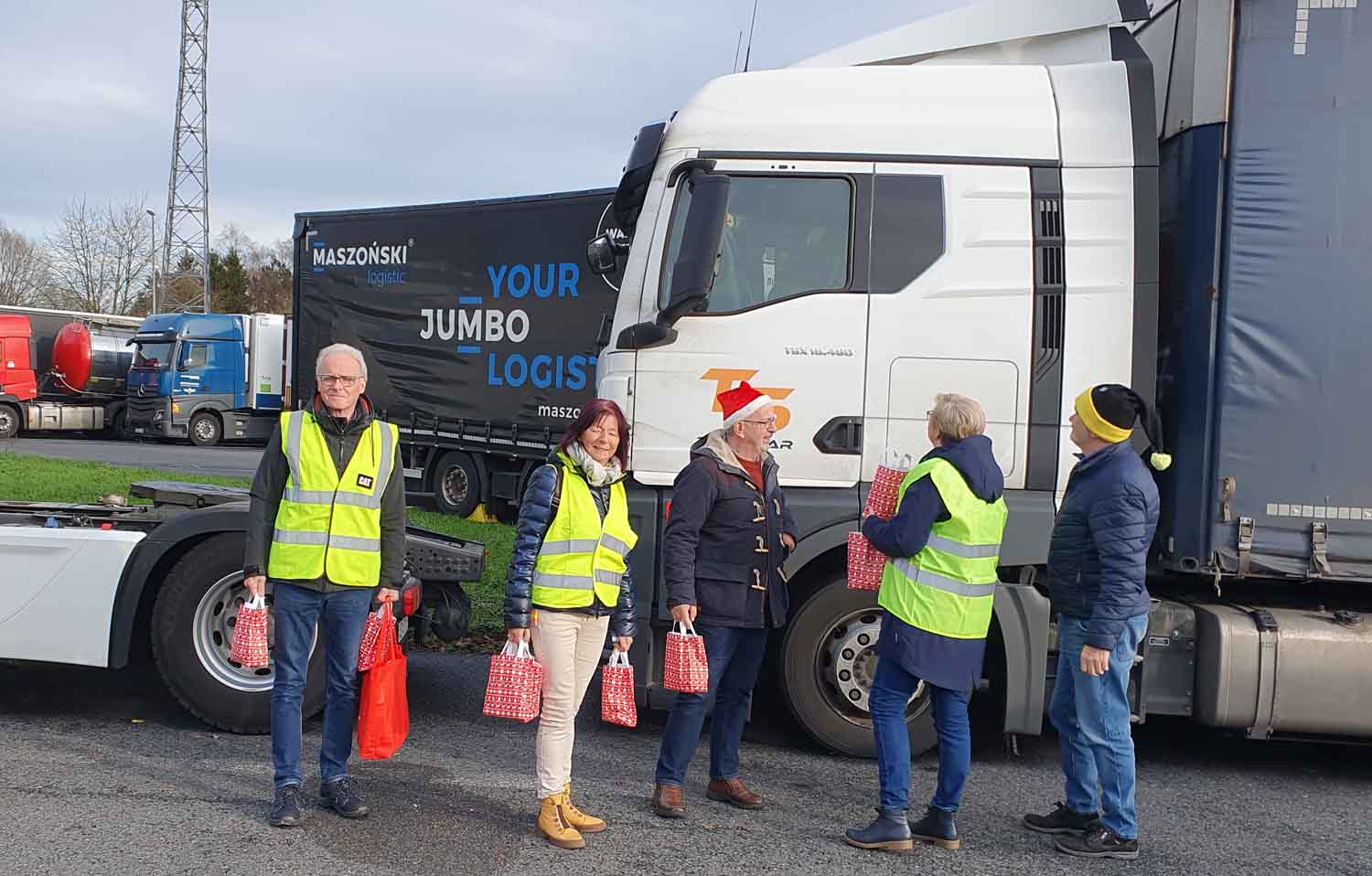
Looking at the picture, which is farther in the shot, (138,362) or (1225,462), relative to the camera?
(138,362)

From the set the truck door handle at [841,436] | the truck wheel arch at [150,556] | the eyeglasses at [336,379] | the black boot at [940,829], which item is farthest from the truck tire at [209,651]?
the black boot at [940,829]

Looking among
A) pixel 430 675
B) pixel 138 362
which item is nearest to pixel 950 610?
pixel 430 675

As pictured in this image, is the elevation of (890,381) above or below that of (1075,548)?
above

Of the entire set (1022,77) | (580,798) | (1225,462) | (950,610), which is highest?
(1022,77)

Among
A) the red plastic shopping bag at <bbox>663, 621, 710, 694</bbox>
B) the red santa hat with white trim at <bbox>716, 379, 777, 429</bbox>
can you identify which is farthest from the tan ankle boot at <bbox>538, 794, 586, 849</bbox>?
the red santa hat with white trim at <bbox>716, 379, 777, 429</bbox>

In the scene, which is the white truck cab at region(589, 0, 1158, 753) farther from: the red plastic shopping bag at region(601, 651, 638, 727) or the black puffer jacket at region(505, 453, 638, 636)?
the black puffer jacket at region(505, 453, 638, 636)

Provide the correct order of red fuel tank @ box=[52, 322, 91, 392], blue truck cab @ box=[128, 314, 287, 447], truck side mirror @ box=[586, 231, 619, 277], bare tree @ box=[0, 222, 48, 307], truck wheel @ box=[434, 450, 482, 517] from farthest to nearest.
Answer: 1. bare tree @ box=[0, 222, 48, 307]
2. red fuel tank @ box=[52, 322, 91, 392]
3. blue truck cab @ box=[128, 314, 287, 447]
4. truck wheel @ box=[434, 450, 482, 517]
5. truck side mirror @ box=[586, 231, 619, 277]

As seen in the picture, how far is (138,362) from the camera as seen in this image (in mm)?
26422

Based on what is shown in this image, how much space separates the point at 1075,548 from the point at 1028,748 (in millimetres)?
1913

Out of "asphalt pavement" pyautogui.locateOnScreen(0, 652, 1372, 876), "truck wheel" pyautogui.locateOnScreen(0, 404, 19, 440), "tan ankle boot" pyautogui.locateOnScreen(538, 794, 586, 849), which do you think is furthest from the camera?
"truck wheel" pyautogui.locateOnScreen(0, 404, 19, 440)

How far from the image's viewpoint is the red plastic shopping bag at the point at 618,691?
4.58m

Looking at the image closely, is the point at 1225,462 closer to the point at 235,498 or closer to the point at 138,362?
the point at 235,498

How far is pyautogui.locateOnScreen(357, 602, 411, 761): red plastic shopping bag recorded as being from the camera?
4562 millimetres

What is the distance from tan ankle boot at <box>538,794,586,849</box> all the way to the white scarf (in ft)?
3.82
